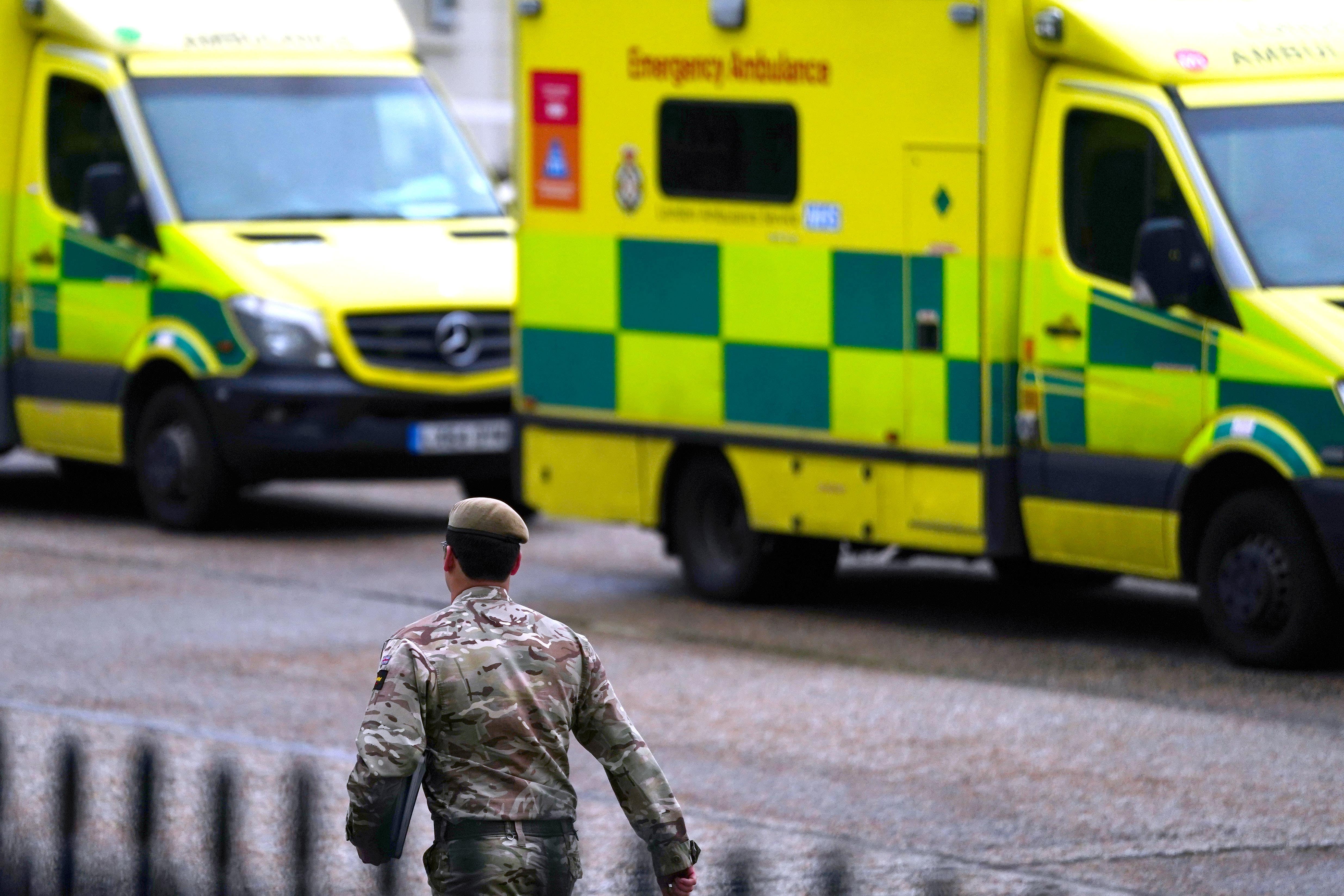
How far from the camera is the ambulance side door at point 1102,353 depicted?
32.5 feet

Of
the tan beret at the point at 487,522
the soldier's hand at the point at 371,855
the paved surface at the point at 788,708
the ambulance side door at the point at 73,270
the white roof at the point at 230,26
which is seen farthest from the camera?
the white roof at the point at 230,26

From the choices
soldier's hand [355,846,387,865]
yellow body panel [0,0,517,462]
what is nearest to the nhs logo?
yellow body panel [0,0,517,462]

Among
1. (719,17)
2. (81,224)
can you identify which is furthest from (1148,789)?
(81,224)

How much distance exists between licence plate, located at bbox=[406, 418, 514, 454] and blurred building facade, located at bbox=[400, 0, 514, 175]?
25.0m

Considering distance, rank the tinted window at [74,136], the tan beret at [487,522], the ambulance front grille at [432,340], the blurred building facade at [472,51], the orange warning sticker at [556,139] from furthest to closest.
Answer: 1. the blurred building facade at [472,51]
2. the tinted window at [74,136]
3. the ambulance front grille at [432,340]
4. the orange warning sticker at [556,139]
5. the tan beret at [487,522]

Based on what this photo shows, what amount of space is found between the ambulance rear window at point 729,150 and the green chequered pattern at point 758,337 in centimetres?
24

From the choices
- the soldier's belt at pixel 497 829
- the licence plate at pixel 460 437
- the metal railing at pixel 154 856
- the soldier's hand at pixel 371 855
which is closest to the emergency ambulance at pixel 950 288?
the licence plate at pixel 460 437

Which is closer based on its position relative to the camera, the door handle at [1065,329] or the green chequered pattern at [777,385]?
the door handle at [1065,329]

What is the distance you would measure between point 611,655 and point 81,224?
5.23m

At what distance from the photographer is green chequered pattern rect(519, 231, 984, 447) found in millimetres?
10562

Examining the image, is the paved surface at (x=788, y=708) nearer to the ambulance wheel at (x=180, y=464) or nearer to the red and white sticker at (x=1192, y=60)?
the ambulance wheel at (x=180, y=464)

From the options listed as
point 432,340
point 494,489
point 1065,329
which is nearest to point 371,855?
point 1065,329

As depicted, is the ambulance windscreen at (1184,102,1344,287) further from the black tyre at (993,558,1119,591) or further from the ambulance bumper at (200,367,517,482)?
the ambulance bumper at (200,367,517,482)

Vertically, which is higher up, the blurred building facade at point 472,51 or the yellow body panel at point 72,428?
the blurred building facade at point 472,51
